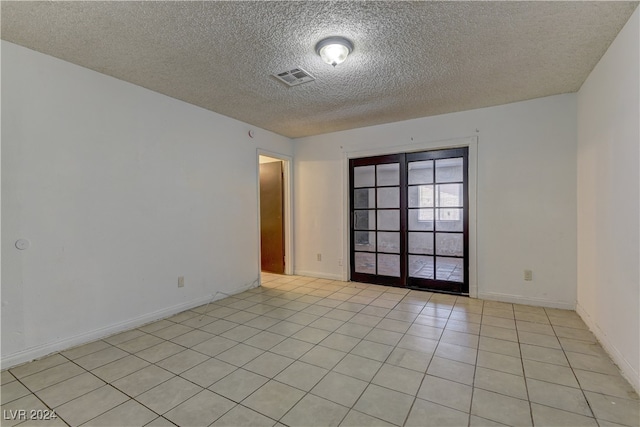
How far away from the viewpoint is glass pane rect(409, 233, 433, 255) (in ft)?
13.1

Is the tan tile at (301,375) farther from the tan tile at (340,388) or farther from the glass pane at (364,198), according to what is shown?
the glass pane at (364,198)

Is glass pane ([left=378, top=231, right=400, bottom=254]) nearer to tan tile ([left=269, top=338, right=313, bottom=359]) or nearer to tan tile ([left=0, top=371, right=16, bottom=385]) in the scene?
tan tile ([left=269, top=338, right=313, bottom=359])

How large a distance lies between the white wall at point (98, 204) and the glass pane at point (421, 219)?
2656 millimetres

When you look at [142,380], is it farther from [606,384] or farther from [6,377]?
[606,384]

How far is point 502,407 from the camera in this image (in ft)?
5.55

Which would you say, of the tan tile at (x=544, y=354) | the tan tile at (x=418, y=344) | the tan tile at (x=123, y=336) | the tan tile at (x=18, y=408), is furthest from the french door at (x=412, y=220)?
the tan tile at (x=18, y=408)

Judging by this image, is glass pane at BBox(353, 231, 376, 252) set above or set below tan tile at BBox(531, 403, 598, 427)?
above

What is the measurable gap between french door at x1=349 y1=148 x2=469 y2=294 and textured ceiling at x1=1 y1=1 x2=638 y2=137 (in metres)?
1.04

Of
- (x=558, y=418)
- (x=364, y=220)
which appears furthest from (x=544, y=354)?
(x=364, y=220)

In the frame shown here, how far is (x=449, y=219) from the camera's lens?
153 inches

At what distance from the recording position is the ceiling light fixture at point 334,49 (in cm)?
214

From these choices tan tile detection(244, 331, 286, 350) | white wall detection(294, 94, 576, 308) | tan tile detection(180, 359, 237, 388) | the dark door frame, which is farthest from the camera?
the dark door frame

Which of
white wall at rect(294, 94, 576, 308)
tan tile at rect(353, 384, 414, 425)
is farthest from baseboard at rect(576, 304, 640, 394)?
tan tile at rect(353, 384, 414, 425)

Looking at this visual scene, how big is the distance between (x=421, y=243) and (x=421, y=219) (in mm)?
341
